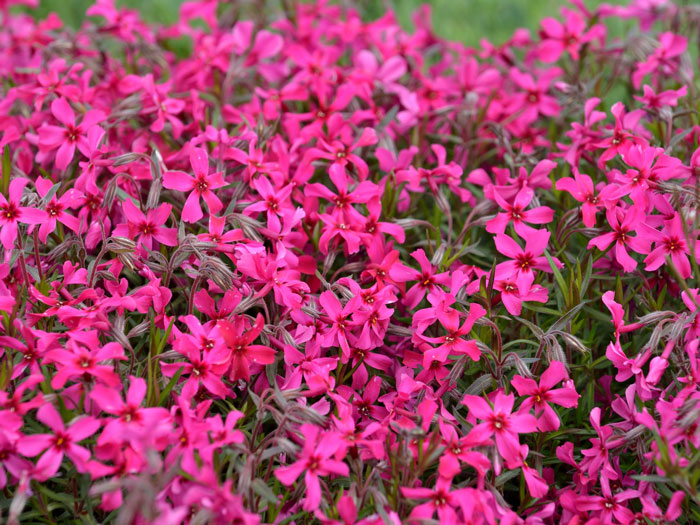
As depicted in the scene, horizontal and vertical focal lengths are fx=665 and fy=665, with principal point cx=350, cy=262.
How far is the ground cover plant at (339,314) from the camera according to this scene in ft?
4.65

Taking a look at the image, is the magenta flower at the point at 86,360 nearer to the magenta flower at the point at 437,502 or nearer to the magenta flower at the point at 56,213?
the magenta flower at the point at 56,213

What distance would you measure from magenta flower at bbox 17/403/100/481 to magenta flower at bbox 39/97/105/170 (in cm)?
83

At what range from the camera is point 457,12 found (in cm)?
390

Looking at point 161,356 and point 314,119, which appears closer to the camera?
point 161,356

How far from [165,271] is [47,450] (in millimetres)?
512

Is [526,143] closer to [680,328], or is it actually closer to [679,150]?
[679,150]

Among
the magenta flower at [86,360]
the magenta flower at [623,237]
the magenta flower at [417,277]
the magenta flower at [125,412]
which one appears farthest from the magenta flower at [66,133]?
the magenta flower at [623,237]

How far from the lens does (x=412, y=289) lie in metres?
1.80

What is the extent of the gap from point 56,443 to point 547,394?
1102 millimetres

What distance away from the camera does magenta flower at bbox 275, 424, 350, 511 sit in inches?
53.5

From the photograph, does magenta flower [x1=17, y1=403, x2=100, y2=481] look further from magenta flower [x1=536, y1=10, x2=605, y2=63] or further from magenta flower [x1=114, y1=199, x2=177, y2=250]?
magenta flower [x1=536, y1=10, x2=605, y2=63]

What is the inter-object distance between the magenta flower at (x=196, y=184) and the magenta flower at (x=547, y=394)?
0.90 metres

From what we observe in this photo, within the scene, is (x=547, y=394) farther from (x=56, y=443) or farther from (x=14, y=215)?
(x=14, y=215)

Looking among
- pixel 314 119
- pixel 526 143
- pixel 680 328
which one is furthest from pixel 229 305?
pixel 526 143
